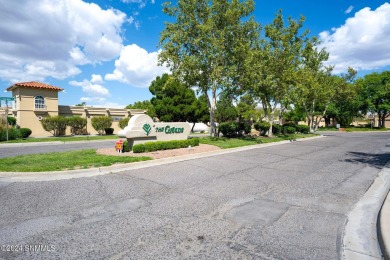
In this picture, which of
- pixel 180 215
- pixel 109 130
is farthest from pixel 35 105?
pixel 180 215

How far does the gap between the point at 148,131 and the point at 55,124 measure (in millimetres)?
18950

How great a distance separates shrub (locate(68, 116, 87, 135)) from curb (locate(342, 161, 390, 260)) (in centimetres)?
3032

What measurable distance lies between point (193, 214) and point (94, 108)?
106ft

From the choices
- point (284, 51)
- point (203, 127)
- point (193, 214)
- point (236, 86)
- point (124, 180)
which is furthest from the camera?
point (203, 127)

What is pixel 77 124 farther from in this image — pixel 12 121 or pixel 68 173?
pixel 68 173

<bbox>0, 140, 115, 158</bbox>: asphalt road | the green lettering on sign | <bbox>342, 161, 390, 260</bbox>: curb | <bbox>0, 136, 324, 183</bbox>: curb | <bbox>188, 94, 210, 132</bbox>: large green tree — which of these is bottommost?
<bbox>342, 161, 390, 260</bbox>: curb

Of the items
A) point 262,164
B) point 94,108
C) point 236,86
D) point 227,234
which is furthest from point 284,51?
point 94,108

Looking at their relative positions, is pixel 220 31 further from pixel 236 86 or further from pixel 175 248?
pixel 175 248

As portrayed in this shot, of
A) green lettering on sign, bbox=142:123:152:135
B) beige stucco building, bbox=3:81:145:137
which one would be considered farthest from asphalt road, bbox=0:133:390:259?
beige stucco building, bbox=3:81:145:137

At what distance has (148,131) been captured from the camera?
46.2ft

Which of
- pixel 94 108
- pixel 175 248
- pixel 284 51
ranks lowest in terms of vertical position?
pixel 175 248

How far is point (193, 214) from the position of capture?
4.91 m

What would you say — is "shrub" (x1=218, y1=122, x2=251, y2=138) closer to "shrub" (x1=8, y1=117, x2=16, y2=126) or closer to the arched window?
the arched window

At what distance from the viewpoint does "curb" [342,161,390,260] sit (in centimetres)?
355
